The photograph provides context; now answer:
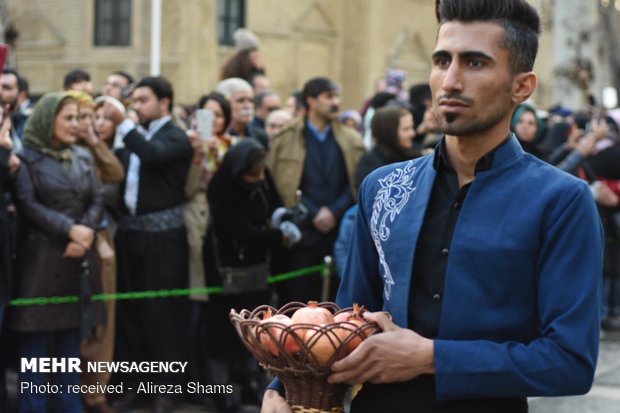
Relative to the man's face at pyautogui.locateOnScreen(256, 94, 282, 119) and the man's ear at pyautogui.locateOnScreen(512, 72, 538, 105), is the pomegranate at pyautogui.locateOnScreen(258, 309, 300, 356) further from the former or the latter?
the man's face at pyautogui.locateOnScreen(256, 94, 282, 119)

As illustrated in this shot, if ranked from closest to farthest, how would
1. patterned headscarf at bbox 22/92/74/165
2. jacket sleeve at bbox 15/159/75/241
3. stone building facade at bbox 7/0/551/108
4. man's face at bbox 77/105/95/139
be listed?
jacket sleeve at bbox 15/159/75/241
patterned headscarf at bbox 22/92/74/165
man's face at bbox 77/105/95/139
stone building facade at bbox 7/0/551/108

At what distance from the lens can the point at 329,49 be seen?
89.7 feet

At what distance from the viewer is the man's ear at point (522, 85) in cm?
301

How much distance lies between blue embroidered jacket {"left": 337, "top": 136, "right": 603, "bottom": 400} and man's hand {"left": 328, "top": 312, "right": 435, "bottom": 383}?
42 millimetres

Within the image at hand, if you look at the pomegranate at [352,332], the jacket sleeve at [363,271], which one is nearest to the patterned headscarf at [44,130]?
the jacket sleeve at [363,271]

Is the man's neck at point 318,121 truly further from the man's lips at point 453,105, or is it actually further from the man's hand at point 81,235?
the man's lips at point 453,105

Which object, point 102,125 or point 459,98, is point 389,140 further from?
point 459,98

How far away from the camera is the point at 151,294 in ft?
28.3

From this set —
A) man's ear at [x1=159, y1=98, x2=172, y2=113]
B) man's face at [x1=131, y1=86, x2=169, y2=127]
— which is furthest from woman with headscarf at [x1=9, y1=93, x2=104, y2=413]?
man's ear at [x1=159, y1=98, x2=172, y2=113]

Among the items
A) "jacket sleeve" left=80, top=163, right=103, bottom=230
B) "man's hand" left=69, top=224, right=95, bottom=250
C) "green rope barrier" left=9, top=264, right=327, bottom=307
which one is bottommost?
"green rope barrier" left=9, top=264, right=327, bottom=307

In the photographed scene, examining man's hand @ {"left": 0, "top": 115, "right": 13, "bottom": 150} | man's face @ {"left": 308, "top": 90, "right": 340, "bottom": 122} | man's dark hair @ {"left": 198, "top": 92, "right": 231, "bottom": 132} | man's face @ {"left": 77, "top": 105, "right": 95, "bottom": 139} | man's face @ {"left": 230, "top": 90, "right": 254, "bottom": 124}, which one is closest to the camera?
man's hand @ {"left": 0, "top": 115, "right": 13, "bottom": 150}

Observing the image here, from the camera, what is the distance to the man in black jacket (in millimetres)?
8609

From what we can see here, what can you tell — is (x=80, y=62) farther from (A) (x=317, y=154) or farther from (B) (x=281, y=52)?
(A) (x=317, y=154)

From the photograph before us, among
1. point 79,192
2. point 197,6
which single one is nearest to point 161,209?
point 79,192
